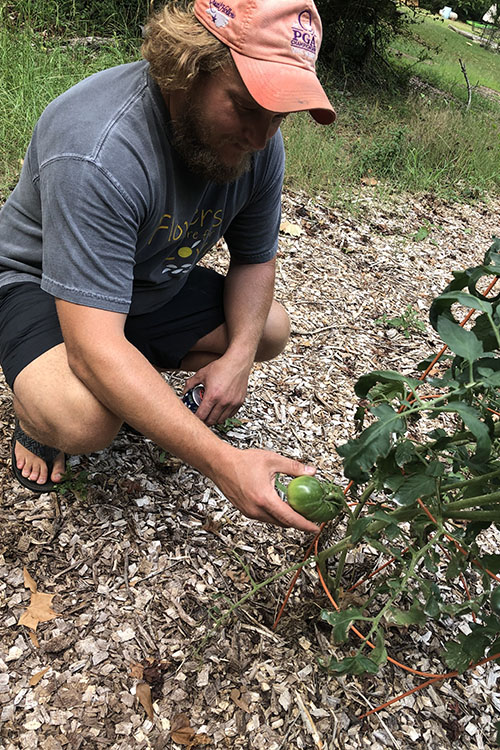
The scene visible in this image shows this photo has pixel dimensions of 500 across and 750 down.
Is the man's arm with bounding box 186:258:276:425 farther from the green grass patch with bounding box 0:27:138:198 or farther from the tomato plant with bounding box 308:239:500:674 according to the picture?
the green grass patch with bounding box 0:27:138:198

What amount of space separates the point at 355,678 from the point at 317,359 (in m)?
1.63

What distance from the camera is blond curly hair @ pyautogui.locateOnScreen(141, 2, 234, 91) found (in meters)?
1.48

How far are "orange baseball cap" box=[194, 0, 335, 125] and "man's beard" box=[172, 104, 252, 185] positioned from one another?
17cm

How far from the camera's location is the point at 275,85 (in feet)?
4.80

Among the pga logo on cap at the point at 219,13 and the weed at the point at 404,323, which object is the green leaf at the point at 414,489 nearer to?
the pga logo on cap at the point at 219,13

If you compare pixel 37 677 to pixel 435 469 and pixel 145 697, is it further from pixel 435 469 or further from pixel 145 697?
pixel 435 469

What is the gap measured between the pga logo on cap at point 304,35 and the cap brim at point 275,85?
0.06m

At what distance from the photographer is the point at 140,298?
1992 mm

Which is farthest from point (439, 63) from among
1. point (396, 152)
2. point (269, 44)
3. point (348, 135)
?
point (269, 44)

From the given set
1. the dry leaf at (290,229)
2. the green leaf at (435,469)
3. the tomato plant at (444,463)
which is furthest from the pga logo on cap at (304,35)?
the dry leaf at (290,229)

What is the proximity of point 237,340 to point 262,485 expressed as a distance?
83cm

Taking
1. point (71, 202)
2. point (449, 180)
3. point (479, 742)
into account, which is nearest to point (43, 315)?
point (71, 202)

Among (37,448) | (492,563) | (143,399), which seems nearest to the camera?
(492,563)

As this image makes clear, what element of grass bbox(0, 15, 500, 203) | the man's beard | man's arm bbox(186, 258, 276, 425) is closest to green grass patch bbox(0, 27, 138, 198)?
grass bbox(0, 15, 500, 203)
